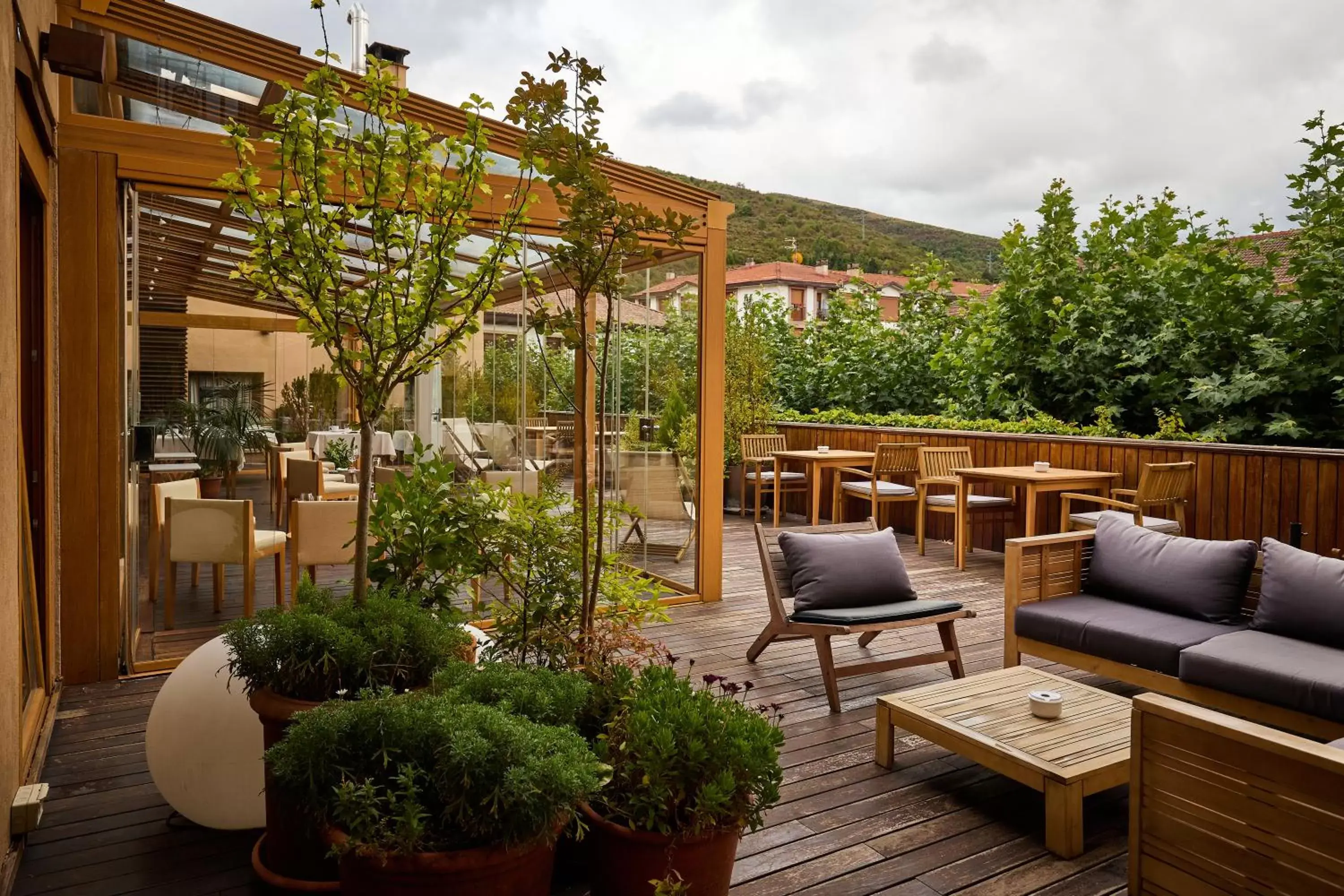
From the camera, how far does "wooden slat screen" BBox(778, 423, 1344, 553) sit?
675 cm

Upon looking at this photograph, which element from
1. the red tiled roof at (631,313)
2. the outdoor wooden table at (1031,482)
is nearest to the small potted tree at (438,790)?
the red tiled roof at (631,313)

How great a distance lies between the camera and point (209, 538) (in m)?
4.96

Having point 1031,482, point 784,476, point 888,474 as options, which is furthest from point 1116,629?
point 784,476

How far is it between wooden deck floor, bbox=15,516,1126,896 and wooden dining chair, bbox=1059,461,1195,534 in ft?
11.3

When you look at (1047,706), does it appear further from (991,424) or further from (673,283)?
(991,424)

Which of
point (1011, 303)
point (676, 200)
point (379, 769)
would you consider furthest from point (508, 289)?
point (1011, 303)

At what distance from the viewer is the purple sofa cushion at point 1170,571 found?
419 centimetres

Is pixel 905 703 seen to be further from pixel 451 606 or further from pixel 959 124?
pixel 959 124

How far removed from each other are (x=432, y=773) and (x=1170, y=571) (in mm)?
3750

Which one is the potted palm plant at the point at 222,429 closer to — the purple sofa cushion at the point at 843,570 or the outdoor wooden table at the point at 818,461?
the purple sofa cushion at the point at 843,570

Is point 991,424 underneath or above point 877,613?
above

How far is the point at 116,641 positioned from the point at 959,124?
54425mm

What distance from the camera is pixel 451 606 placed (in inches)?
127

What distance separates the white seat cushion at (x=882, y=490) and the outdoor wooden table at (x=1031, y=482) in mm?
798
